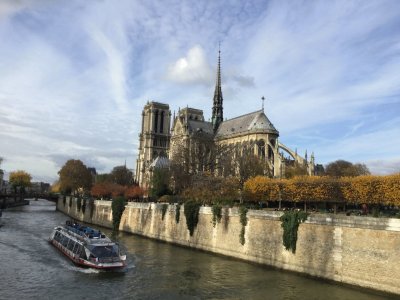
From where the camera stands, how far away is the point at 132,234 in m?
47.0

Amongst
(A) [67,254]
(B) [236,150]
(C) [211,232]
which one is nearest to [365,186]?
(C) [211,232]

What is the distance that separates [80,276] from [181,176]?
97.6 feet

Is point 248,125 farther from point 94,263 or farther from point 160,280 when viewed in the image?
point 160,280

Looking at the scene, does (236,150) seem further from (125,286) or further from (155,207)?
(125,286)

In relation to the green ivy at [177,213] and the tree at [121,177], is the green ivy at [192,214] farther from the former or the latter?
the tree at [121,177]

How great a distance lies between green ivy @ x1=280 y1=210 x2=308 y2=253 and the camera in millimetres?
26391

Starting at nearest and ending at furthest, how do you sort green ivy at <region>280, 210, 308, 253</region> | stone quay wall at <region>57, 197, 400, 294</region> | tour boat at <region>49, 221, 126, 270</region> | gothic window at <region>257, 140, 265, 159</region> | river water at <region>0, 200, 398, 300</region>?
1. river water at <region>0, 200, 398, 300</region>
2. stone quay wall at <region>57, 197, 400, 294</region>
3. green ivy at <region>280, 210, 308, 253</region>
4. tour boat at <region>49, 221, 126, 270</region>
5. gothic window at <region>257, 140, 265, 159</region>

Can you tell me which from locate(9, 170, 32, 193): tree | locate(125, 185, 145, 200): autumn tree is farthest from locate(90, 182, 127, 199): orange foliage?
locate(9, 170, 32, 193): tree

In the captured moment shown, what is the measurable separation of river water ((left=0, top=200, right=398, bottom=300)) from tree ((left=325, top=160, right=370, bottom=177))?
1643 inches

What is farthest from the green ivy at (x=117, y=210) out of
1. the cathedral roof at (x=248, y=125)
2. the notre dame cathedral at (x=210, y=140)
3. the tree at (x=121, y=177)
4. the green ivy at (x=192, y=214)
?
Result: the tree at (x=121, y=177)

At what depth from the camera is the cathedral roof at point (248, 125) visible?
70688 mm

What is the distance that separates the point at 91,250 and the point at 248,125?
49255 mm

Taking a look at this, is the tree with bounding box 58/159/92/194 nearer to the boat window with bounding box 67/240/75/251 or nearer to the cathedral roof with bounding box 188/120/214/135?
the cathedral roof with bounding box 188/120/214/135

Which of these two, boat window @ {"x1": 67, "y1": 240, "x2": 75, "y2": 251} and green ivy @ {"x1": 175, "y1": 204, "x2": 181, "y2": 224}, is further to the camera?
green ivy @ {"x1": 175, "y1": 204, "x2": 181, "y2": 224}
